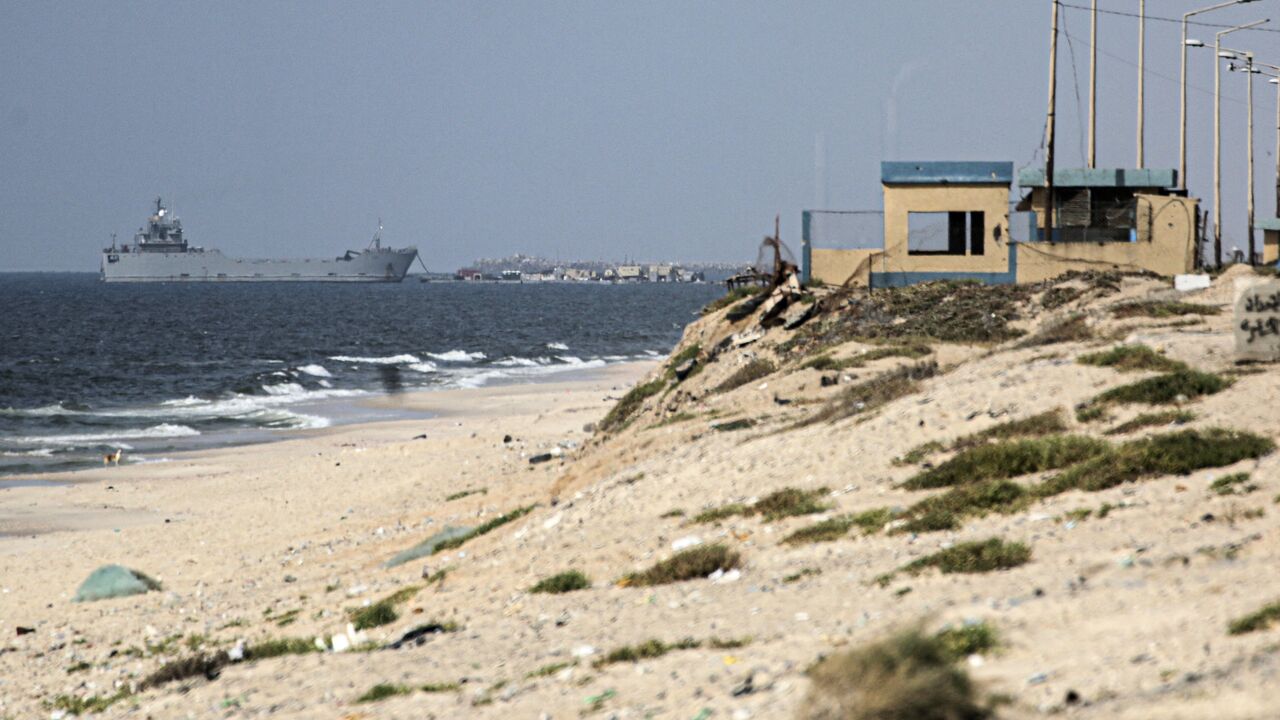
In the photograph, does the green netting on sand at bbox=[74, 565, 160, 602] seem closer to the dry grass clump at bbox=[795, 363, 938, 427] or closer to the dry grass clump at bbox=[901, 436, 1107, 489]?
the dry grass clump at bbox=[795, 363, 938, 427]

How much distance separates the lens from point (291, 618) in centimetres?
1246

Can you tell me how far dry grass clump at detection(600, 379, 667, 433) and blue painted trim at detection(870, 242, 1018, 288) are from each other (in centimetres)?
662

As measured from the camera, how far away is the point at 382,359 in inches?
2569

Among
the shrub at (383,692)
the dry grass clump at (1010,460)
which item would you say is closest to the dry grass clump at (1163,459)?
the dry grass clump at (1010,460)

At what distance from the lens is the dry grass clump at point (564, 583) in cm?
1084

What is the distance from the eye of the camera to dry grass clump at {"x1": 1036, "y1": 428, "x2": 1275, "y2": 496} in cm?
1047

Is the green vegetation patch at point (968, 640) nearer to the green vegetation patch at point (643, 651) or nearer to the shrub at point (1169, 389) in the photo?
the green vegetation patch at point (643, 651)

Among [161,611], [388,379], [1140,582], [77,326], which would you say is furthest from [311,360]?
[1140,582]

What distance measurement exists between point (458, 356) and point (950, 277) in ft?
131

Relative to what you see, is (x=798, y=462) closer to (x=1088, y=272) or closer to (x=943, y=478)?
(x=943, y=478)

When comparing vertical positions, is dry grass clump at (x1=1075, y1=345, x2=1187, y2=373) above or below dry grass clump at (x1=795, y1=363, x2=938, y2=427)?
above

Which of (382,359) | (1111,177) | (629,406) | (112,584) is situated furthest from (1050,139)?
(382,359)

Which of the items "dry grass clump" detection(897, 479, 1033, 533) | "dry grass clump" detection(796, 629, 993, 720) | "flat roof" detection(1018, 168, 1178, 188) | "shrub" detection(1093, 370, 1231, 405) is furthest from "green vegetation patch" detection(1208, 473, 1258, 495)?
"flat roof" detection(1018, 168, 1178, 188)

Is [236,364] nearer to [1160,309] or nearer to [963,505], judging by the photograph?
[1160,309]
